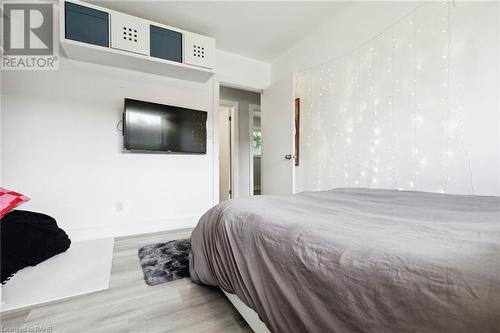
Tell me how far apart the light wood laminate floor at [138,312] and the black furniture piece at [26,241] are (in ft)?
1.87

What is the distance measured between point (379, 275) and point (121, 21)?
289cm

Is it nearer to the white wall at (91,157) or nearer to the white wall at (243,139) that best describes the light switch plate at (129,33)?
the white wall at (91,157)

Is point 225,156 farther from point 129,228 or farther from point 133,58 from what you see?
point 133,58

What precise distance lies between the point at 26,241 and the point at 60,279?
1.72 feet

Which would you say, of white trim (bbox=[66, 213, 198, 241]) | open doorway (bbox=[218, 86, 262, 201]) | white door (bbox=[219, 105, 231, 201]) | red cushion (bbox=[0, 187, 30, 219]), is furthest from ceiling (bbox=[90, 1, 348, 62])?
white trim (bbox=[66, 213, 198, 241])

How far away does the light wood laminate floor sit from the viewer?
1117 millimetres

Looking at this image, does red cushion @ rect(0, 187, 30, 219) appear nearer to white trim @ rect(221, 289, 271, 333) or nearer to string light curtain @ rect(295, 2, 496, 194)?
white trim @ rect(221, 289, 271, 333)

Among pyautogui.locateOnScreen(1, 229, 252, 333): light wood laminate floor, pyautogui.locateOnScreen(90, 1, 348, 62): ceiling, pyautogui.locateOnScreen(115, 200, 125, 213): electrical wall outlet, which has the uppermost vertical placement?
pyautogui.locateOnScreen(90, 1, 348, 62): ceiling

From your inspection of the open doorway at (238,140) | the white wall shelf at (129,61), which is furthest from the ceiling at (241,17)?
the open doorway at (238,140)

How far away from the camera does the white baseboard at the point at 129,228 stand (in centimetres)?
241

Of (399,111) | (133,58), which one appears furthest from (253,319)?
(133,58)

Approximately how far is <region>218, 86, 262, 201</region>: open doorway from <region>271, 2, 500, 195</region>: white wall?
1.48m

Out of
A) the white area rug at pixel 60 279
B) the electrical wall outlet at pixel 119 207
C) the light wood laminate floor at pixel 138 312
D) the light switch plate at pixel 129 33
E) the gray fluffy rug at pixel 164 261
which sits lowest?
the light wood laminate floor at pixel 138 312

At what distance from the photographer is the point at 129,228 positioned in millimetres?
2654
